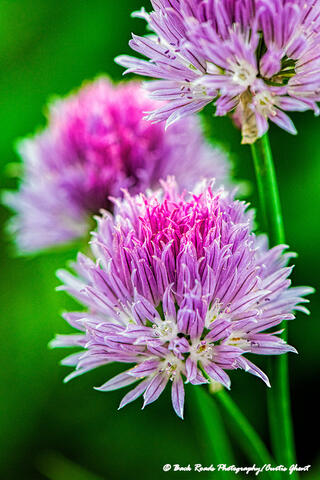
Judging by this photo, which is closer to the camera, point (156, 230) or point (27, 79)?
point (156, 230)

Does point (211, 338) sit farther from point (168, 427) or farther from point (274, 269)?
point (168, 427)

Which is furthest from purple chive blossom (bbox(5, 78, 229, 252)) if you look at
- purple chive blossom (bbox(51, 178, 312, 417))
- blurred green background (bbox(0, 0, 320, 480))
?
purple chive blossom (bbox(51, 178, 312, 417))

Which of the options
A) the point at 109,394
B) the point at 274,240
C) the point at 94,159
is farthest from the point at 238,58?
the point at 109,394

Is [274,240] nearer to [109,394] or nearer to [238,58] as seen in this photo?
[238,58]

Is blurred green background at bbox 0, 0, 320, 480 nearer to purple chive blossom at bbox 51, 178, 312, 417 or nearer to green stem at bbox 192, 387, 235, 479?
green stem at bbox 192, 387, 235, 479

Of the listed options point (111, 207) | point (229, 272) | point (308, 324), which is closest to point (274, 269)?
point (229, 272)
